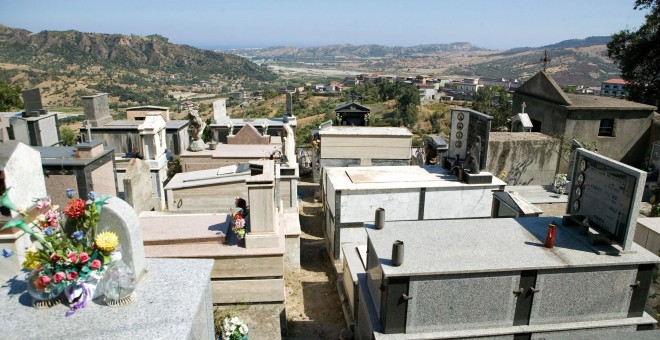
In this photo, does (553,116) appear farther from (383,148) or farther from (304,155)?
(304,155)

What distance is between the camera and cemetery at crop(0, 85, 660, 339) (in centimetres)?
397

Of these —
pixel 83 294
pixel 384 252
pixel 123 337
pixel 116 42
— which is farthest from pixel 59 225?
pixel 116 42

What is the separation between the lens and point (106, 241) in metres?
3.91

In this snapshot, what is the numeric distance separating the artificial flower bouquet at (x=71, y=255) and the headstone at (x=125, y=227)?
10cm

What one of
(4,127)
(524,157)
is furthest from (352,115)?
(4,127)

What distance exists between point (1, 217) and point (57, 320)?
2.42 meters

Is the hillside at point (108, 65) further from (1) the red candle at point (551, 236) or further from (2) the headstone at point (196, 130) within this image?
(1) the red candle at point (551, 236)

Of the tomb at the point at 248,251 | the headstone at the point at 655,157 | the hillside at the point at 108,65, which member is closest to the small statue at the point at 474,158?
the tomb at the point at 248,251

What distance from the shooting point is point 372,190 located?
935 cm

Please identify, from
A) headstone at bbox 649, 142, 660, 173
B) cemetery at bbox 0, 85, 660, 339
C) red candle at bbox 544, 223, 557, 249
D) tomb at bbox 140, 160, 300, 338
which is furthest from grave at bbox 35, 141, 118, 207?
headstone at bbox 649, 142, 660, 173

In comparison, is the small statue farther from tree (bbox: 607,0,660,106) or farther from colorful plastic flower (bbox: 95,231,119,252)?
tree (bbox: 607,0,660,106)

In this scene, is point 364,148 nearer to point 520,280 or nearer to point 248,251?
point 248,251

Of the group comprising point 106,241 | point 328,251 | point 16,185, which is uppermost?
point 16,185

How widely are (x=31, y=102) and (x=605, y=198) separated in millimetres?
16522
